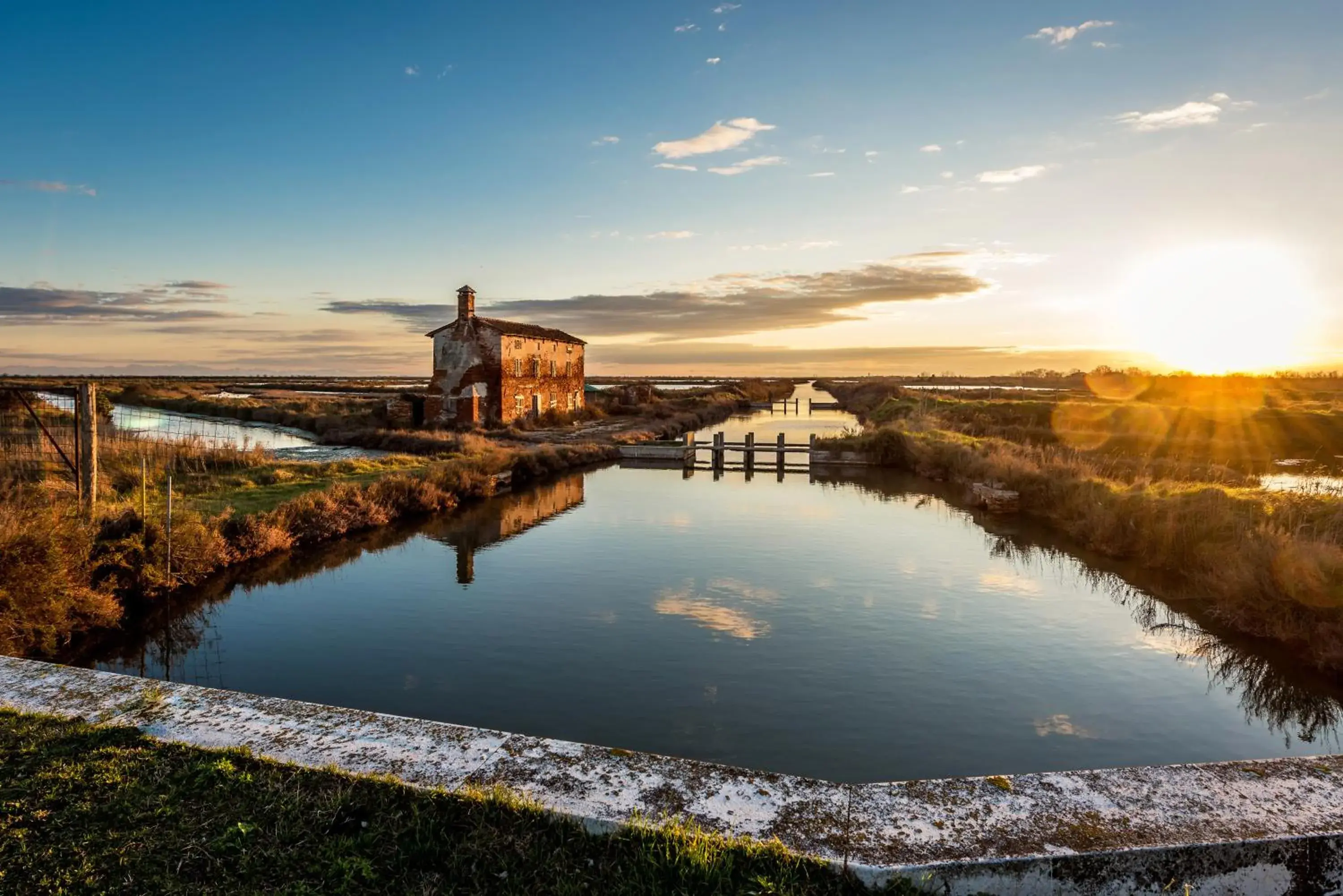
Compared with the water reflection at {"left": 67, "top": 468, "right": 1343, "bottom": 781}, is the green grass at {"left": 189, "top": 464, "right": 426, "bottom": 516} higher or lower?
higher

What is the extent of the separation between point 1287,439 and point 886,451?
16106 millimetres

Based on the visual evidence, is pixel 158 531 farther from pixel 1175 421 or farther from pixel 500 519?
pixel 1175 421

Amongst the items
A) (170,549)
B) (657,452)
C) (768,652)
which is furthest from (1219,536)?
(657,452)

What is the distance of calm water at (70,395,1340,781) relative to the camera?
7156 mm

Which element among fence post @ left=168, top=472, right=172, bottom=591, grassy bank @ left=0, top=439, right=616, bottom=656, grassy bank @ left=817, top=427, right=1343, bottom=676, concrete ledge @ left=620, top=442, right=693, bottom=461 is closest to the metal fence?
grassy bank @ left=0, top=439, right=616, bottom=656

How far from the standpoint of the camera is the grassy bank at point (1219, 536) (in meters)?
9.23

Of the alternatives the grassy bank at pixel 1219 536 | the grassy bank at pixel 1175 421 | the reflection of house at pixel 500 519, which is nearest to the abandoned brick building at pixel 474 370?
the reflection of house at pixel 500 519

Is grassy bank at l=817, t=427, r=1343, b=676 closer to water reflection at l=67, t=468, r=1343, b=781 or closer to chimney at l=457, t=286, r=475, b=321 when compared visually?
water reflection at l=67, t=468, r=1343, b=781

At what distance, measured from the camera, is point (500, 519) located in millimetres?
18484

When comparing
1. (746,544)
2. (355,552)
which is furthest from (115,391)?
(746,544)

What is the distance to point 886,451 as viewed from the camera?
99.1ft

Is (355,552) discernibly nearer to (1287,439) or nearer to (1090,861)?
(1090,861)

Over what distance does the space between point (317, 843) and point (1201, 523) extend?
577 inches

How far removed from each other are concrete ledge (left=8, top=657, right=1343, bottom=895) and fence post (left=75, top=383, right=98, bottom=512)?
937cm
